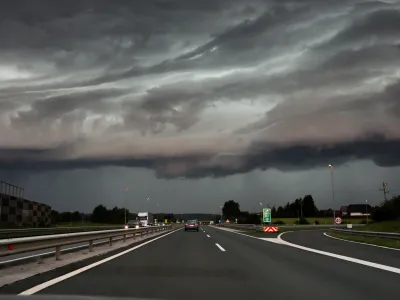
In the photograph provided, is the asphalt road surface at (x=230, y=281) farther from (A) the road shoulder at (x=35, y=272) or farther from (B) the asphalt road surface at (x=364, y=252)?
(B) the asphalt road surface at (x=364, y=252)

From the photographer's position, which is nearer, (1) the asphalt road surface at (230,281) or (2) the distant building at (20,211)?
(1) the asphalt road surface at (230,281)

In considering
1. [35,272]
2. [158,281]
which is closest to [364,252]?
[158,281]

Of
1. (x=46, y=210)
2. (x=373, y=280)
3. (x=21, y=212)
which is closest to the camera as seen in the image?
(x=373, y=280)

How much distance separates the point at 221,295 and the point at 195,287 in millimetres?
1160

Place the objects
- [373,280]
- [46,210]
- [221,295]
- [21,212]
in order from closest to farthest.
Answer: [221,295] → [373,280] → [21,212] → [46,210]

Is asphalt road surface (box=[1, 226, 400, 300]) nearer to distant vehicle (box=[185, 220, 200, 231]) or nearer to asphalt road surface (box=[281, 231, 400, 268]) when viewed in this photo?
asphalt road surface (box=[281, 231, 400, 268])

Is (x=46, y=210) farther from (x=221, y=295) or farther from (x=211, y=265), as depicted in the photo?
(x=221, y=295)

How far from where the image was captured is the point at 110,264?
1520cm

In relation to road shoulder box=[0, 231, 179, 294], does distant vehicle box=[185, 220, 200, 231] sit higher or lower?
higher

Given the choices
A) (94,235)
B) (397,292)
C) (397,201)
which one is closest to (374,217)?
(397,201)

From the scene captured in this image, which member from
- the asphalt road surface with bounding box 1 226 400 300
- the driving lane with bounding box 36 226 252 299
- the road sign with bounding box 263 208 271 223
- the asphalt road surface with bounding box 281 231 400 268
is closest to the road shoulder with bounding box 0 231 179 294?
the asphalt road surface with bounding box 1 226 400 300

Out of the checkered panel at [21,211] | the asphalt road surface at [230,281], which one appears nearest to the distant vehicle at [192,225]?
the checkered panel at [21,211]

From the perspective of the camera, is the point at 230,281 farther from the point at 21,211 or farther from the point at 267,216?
the point at 21,211

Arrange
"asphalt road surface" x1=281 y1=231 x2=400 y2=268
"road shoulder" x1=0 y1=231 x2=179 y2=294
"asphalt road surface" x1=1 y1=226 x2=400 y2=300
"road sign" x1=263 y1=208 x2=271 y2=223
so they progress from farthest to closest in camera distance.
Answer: "road sign" x1=263 y1=208 x2=271 y2=223, "asphalt road surface" x1=281 y1=231 x2=400 y2=268, "road shoulder" x1=0 y1=231 x2=179 y2=294, "asphalt road surface" x1=1 y1=226 x2=400 y2=300
